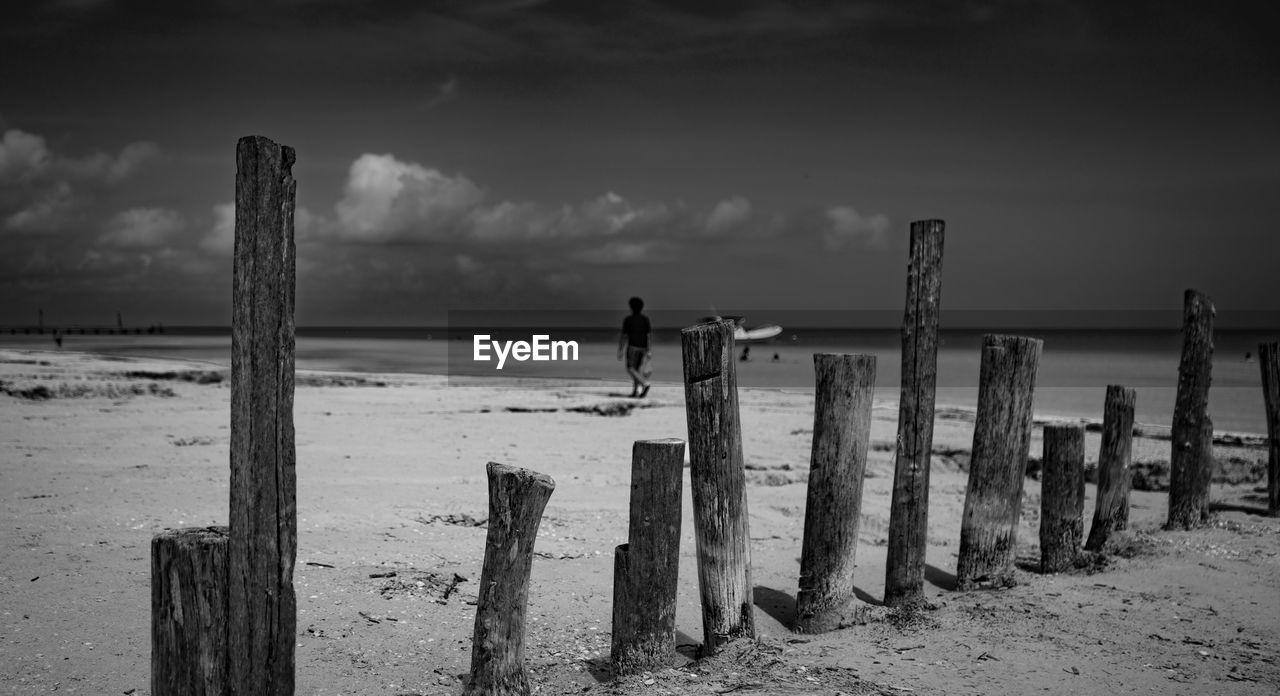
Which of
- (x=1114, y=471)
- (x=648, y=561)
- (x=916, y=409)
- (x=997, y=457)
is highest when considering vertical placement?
(x=916, y=409)

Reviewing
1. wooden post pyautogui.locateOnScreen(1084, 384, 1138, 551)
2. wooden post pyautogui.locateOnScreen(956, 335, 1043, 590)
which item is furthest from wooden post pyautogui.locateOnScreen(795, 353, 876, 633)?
wooden post pyautogui.locateOnScreen(1084, 384, 1138, 551)

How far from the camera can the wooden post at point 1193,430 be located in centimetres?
788

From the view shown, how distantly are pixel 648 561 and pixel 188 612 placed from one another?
2080 millimetres

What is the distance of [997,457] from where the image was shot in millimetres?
5969

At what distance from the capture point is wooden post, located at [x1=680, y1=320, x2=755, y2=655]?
4699 mm

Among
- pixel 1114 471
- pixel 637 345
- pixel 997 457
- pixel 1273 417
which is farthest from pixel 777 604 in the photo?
pixel 637 345

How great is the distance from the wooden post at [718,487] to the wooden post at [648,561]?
0.31 metres

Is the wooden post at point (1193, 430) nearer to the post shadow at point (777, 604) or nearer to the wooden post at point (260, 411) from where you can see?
the post shadow at point (777, 604)

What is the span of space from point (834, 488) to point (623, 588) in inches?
59.7

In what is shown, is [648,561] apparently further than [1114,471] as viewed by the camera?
No

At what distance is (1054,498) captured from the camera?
6480mm

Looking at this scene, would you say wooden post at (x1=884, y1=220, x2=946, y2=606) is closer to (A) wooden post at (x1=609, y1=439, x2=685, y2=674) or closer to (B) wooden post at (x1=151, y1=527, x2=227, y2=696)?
(A) wooden post at (x1=609, y1=439, x2=685, y2=674)

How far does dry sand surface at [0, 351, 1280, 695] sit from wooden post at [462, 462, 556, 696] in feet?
1.47

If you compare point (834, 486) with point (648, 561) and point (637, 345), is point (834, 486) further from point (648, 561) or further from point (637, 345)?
point (637, 345)
